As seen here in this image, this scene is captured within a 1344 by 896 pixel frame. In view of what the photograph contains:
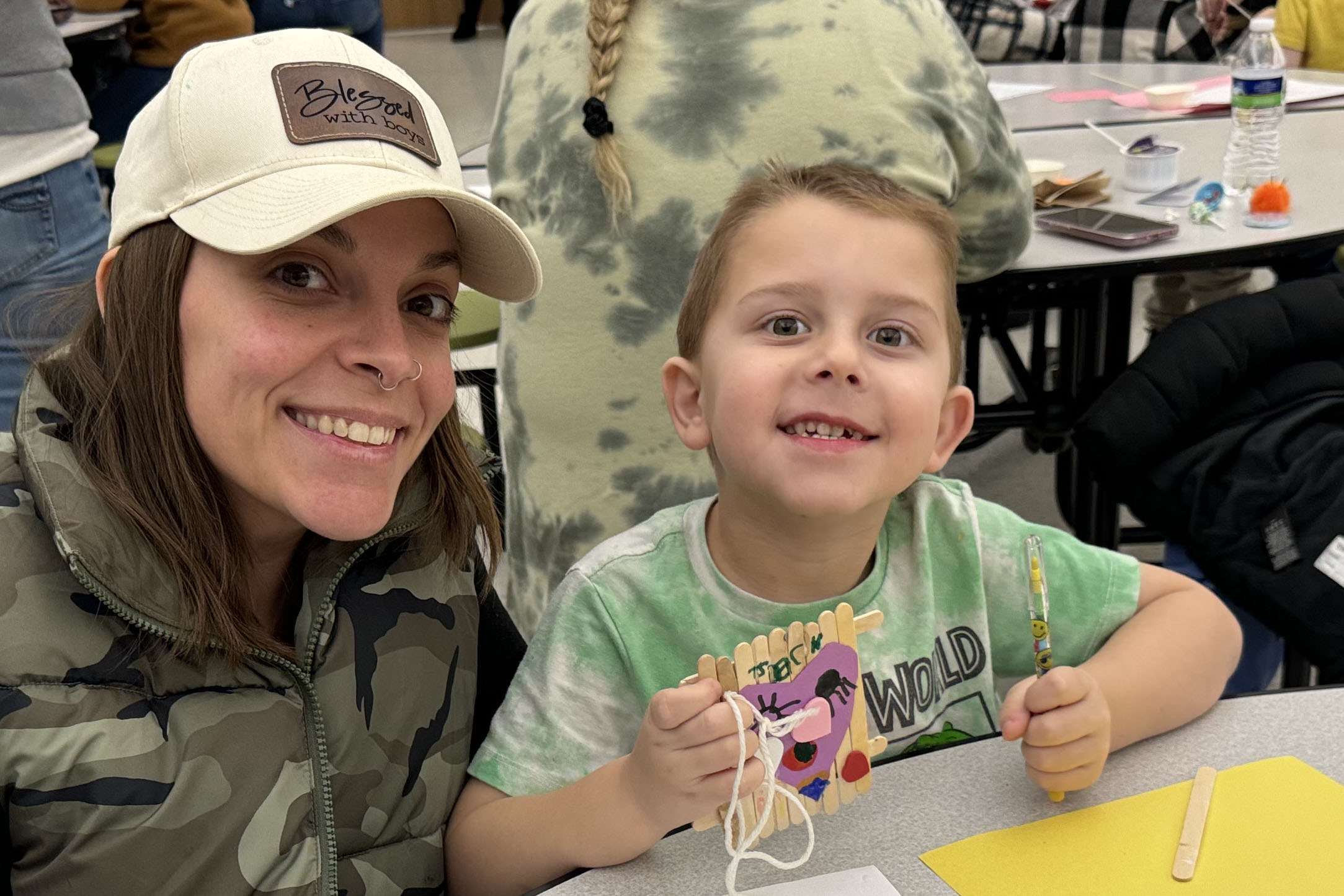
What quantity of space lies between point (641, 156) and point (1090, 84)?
8.32 ft

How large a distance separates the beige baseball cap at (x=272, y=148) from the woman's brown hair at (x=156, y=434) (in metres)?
0.05

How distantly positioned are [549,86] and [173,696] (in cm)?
101

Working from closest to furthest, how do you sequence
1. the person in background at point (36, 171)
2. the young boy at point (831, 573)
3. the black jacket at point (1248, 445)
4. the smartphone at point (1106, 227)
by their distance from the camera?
1. the young boy at point (831, 573)
2. the black jacket at point (1248, 445)
3. the person in background at point (36, 171)
4. the smartphone at point (1106, 227)

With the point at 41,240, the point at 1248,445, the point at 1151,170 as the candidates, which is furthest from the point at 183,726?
the point at 1151,170

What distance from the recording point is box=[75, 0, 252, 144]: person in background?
423 cm

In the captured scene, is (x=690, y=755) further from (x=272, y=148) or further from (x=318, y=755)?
(x=272, y=148)

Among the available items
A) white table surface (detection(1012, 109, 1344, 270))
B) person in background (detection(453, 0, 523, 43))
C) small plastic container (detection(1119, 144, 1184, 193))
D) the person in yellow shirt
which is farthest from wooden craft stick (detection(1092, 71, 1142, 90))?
person in background (detection(453, 0, 523, 43))

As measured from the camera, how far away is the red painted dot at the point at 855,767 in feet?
3.34

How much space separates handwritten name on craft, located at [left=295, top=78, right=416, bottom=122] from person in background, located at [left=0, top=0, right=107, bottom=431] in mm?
1174

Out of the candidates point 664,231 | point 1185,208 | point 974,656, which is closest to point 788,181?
point 664,231

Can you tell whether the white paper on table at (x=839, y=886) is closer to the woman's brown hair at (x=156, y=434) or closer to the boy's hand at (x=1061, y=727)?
the boy's hand at (x=1061, y=727)

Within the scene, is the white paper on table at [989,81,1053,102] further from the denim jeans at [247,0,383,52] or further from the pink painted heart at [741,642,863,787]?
the pink painted heart at [741,642,863,787]

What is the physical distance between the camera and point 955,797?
108 cm

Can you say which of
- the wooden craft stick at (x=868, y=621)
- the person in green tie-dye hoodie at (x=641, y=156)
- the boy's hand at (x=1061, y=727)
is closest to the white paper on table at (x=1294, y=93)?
the person in green tie-dye hoodie at (x=641, y=156)
